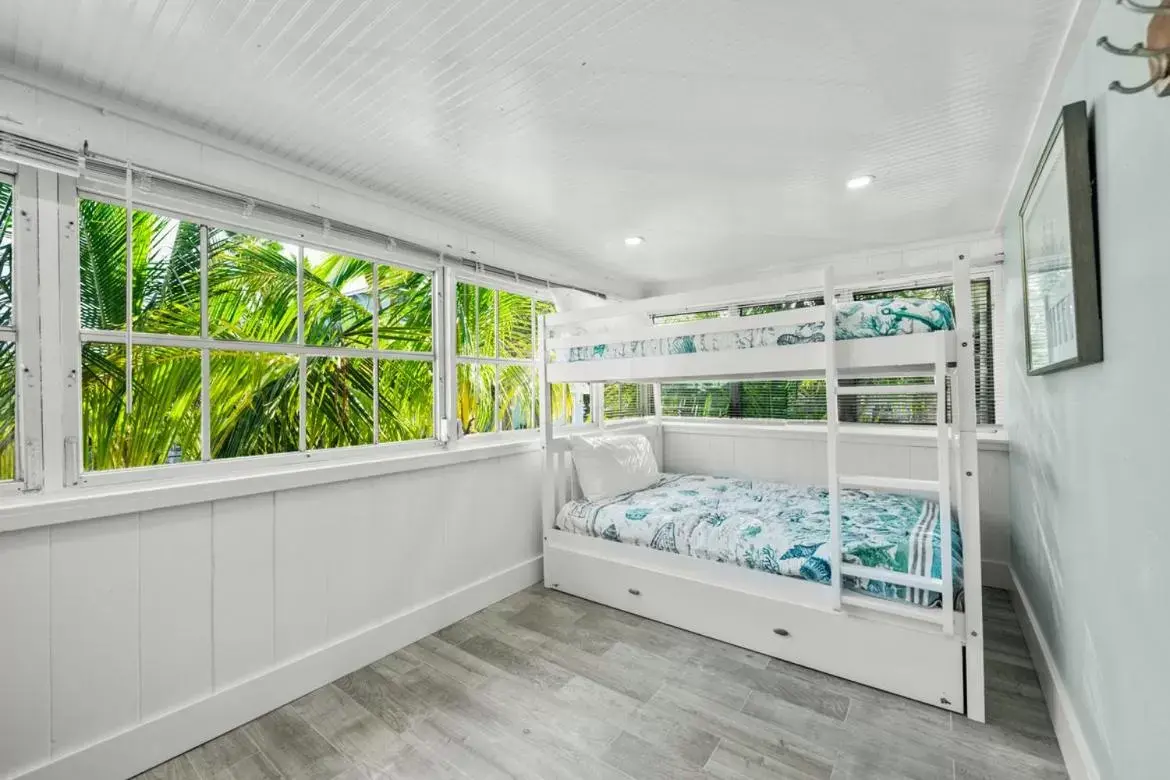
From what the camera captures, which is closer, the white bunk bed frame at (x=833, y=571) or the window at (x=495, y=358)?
the white bunk bed frame at (x=833, y=571)

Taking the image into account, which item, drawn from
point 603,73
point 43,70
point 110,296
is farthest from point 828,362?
point 43,70

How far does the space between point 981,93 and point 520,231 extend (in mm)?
2195

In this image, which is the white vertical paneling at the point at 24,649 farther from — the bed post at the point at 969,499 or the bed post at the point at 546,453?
the bed post at the point at 969,499

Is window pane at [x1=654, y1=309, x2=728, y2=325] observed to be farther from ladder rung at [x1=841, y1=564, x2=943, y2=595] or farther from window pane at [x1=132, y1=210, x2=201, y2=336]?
window pane at [x1=132, y1=210, x2=201, y2=336]

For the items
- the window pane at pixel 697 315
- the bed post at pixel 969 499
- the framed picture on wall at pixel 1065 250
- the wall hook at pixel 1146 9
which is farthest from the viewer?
the window pane at pixel 697 315

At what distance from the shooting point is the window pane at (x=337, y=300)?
2281 mm

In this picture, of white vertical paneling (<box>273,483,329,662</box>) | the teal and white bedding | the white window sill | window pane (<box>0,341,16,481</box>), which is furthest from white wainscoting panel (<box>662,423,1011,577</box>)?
window pane (<box>0,341,16,481</box>)

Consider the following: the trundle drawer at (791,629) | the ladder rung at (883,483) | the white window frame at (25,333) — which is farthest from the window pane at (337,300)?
the ladder rung at (883,483)

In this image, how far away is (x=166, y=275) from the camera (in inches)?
73.3

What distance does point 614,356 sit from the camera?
2.66m

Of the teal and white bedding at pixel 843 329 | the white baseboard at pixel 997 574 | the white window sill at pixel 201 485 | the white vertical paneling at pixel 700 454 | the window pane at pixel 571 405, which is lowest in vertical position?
the white baseboard at pixel 997 574

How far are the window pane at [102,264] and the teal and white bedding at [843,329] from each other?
208 centimetres

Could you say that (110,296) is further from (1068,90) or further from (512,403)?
(1068,90)

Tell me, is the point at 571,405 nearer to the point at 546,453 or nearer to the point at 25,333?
the point at 546,453
